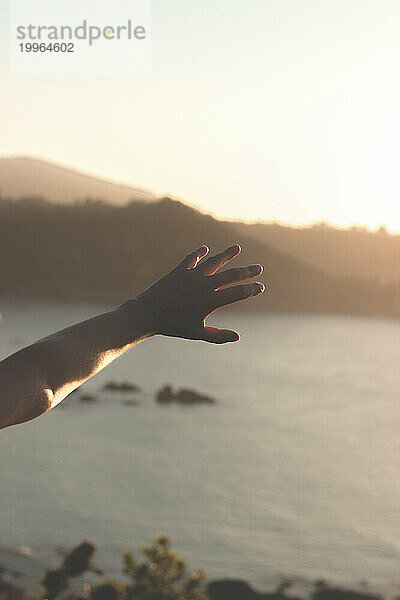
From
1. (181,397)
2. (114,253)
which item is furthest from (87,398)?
(114,253)

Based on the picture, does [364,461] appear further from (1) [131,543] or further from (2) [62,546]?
(2) [62,546]

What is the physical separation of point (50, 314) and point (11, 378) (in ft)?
390

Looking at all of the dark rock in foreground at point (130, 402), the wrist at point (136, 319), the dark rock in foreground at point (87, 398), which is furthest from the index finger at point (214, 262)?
the dark rock in foreground at point (87, 398)

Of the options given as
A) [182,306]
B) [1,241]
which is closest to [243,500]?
[1,241]

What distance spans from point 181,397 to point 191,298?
86319mm

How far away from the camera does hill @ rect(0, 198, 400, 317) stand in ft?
273

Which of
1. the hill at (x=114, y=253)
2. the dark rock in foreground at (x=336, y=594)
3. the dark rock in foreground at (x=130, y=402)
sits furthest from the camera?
the hill at (x=114, y=253)

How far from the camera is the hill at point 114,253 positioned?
83.2m

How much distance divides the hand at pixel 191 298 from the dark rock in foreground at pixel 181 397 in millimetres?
83025

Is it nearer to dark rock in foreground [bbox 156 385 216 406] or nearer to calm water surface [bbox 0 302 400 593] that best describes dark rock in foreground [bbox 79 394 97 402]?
calm water surface [bbox 0 302 400 593]

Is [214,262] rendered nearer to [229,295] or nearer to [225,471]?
[229,295]

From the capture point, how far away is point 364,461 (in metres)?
71.4

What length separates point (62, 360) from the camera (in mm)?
955

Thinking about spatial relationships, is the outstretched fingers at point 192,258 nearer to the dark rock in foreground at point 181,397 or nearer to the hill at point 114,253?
the hill at point 114,253
